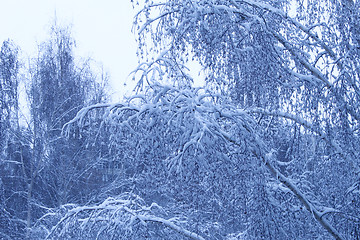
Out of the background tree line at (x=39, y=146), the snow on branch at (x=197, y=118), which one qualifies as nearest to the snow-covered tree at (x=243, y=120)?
the snow on branch at (x=197, y=118)

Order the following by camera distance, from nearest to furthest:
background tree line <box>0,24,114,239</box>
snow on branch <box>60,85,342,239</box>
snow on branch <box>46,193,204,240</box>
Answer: snow on branch <box>60,85,342,239</box>, snow on branch <box>46,193,204,240</box>, background tree line <box>0,24,114,239</box>

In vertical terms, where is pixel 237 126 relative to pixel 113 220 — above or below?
above

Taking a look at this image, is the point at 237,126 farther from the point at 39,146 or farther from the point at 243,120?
the point at 39,146

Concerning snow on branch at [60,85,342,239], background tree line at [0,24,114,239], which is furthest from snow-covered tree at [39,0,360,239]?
background tree line at [0,24,114,239]

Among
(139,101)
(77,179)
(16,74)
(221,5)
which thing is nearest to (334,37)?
(221,5)

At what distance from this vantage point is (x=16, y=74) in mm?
11133

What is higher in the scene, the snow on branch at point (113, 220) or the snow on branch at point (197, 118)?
the snow on branch at point (197, 118)

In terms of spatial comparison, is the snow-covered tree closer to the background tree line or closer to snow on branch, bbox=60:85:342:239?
snow on branch, bbox=60:85:342:239

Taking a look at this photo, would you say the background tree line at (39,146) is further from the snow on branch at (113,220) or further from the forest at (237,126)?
the forest at (237,126)

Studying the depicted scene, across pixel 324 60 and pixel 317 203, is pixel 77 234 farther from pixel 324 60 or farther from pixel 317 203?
pixel 324 60

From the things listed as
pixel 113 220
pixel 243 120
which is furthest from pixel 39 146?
pixel 243 120

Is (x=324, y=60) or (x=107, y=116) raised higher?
(x=324, y=60)

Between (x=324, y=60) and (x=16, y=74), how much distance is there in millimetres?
9145

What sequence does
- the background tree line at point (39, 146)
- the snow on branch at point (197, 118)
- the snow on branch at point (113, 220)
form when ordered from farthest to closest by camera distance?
the background tree line at point (39, 146) → the snow on branch at point (113, 220) → the snow on branch at point (197, 118)
